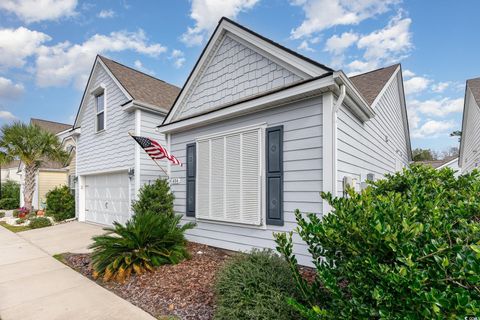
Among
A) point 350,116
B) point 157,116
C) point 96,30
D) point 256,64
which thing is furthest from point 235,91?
point 96,30

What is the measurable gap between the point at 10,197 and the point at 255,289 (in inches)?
1015

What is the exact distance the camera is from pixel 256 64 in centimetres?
593

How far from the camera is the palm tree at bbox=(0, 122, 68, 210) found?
13.4 metres

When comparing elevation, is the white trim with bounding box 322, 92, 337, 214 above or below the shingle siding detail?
below

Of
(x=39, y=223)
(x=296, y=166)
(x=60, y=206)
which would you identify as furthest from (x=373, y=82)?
(x=60, y=206)

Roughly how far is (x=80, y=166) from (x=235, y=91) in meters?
10.1

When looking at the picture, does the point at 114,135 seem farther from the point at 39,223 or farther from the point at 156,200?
the point at 39,223

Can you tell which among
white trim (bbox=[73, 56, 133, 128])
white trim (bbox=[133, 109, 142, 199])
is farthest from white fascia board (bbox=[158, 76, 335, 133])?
white trim (bbox=[73, 56, 133, 128])

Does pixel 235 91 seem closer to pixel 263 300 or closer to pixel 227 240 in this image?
pixel 227 240

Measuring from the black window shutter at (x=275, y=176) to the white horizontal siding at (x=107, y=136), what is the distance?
5876 millimetres

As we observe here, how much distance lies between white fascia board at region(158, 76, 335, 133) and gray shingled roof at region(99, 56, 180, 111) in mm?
3127

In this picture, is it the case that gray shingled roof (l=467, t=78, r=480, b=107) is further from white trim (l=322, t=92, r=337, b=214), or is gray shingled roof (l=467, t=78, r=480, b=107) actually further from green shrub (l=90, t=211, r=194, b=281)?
green shrub (l=90, t=211, r=194, b=281)

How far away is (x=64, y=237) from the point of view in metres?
8.84

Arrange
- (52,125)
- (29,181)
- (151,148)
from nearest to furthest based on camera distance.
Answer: (151,148), (29,181), (52,125)
